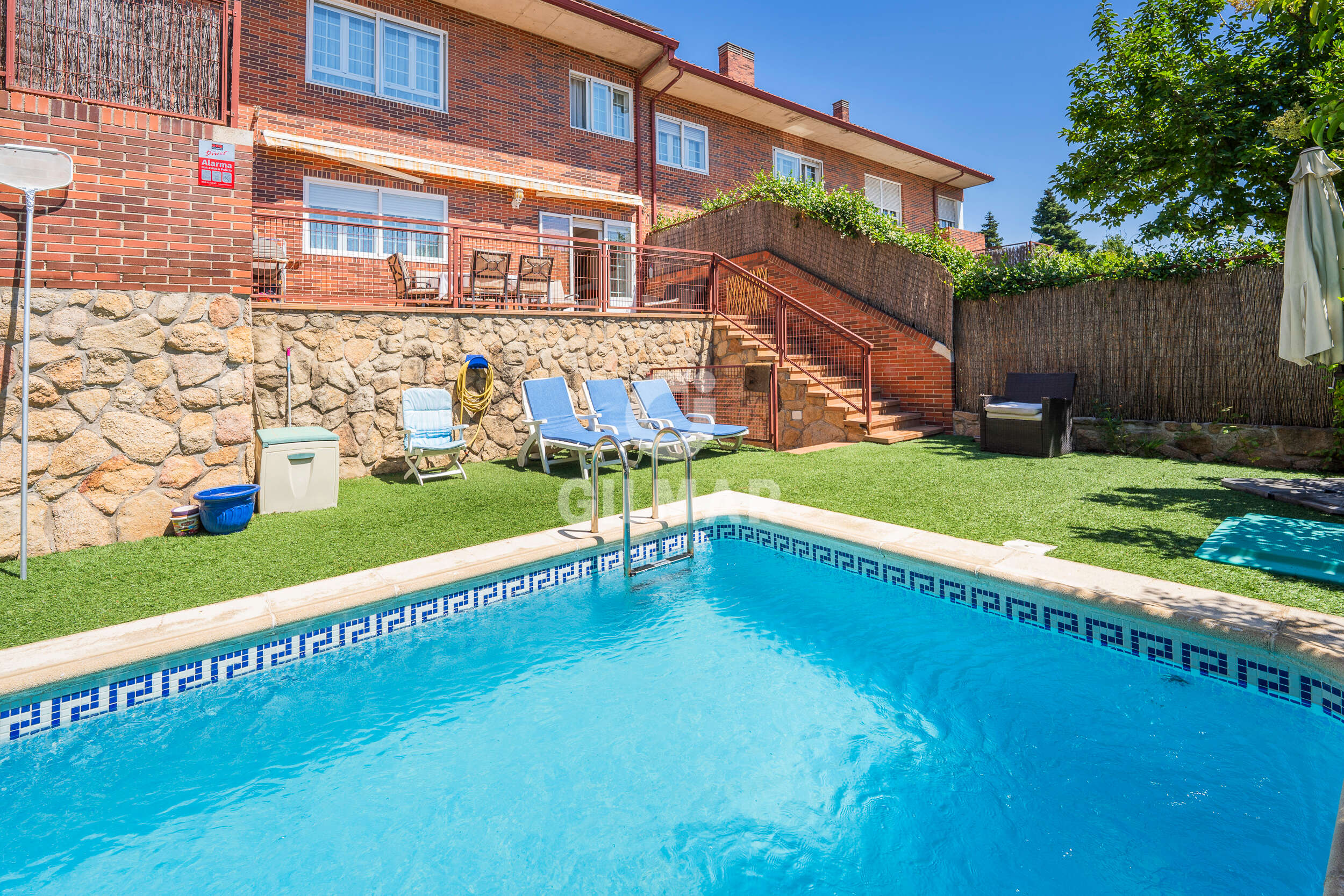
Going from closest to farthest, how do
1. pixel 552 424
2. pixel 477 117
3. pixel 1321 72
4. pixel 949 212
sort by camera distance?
pixel 1321 72, pixel 552 424, pixel 477 117, pixel 949 212

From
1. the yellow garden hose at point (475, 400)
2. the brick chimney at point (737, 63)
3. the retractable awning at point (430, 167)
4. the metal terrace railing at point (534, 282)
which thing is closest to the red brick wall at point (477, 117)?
the retractable awning at point (430, 167)

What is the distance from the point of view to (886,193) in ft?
66.0

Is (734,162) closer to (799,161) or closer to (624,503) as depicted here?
(799,161)

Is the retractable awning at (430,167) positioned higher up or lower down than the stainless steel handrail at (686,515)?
higher up

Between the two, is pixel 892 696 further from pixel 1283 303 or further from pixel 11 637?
pixel 1283 303

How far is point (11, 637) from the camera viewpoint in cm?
307

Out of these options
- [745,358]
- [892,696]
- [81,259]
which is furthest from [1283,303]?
[81,259]

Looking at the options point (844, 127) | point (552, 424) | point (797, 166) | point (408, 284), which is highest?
point (844, 127)

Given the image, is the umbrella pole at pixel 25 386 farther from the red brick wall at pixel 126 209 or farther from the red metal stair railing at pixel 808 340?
the red metal stair railing at pixel 808 340

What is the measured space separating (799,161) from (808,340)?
10218 mm

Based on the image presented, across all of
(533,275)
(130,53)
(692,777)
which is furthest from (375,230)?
(692,777)

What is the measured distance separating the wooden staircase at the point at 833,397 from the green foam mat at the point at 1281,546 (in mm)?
4448

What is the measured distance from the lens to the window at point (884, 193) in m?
19.6

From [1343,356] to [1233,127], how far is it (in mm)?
3335
